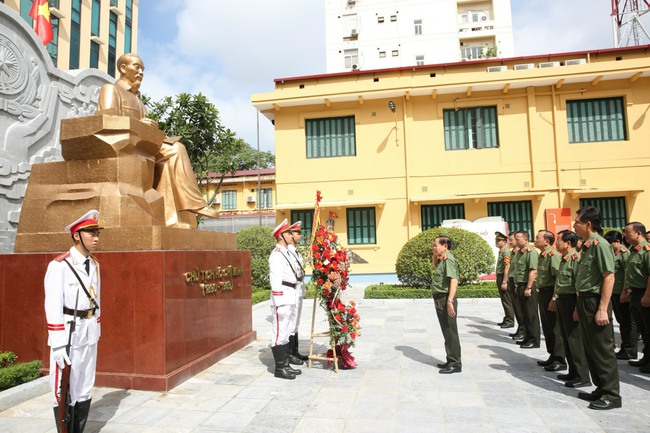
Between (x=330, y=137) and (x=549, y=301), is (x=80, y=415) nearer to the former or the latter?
(x=549, y=301)

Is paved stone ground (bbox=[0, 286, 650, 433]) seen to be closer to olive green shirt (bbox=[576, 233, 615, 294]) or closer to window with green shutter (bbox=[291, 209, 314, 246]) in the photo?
olive green shirt (bbox=[576, 233, 615, 294])

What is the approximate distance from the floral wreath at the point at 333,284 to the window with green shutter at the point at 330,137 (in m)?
11.2

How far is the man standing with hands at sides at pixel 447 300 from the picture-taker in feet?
15.7

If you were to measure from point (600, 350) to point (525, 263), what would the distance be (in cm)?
264

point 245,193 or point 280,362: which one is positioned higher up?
point 245,193

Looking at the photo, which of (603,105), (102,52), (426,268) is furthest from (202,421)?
(102,52)

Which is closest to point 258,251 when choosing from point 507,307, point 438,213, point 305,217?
point 305,217

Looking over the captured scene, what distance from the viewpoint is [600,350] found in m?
3.77

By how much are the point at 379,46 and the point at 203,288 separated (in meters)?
30.1

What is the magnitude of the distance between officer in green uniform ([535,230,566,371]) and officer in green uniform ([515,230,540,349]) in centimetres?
66

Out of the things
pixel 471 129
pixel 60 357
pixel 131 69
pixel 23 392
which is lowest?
pixel 23 392

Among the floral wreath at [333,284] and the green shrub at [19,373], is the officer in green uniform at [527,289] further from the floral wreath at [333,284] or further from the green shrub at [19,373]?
the green shrub at [19,373]

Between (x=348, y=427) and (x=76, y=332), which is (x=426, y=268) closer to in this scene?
(x=348, y=427)

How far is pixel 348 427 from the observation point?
333cm
